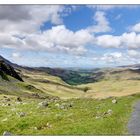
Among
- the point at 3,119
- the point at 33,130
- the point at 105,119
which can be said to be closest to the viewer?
the point at 33,130

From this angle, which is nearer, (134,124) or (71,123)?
(134,124)

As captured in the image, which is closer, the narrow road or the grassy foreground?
the narrow road

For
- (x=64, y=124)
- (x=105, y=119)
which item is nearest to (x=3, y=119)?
(x=64, y=124)

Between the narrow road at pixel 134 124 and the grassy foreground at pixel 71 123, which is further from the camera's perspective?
the grassy foreground at pixel 71 123

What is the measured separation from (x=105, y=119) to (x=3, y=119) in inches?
590

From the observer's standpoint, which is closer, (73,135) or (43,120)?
(73,135)

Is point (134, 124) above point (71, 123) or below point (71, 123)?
above
